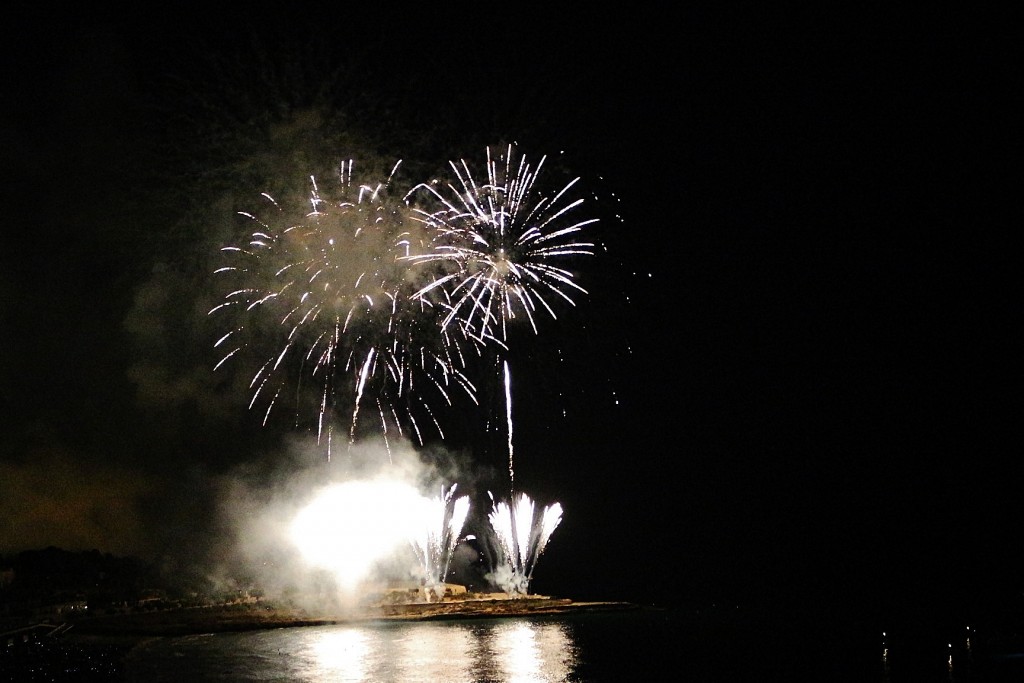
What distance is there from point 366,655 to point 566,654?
21.3ft

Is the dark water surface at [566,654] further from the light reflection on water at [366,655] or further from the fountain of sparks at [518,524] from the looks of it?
the fountain of sparks at [518,524]

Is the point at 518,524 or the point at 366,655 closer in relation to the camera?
the point at 366,655

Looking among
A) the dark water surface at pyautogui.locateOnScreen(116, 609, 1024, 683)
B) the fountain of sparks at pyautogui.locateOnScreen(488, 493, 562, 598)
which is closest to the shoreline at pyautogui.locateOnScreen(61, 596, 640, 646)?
the dark water surface at pyautogui.locateOnScreen(116, 609, 1024, 683)

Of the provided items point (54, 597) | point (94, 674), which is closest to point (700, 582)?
point (54, 597)

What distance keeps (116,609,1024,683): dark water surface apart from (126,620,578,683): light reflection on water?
0.04m

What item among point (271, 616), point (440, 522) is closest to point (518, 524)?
point (440, 522)

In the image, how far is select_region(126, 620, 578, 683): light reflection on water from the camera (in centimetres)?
2169

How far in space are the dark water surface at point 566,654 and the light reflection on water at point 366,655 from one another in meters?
0.04

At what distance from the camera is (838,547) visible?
300 ft

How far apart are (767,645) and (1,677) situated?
2550cm

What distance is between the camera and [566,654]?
26422 millimetres

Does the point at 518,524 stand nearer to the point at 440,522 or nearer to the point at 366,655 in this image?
the point at 440,522

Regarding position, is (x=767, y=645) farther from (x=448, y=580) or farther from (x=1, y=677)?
(x=448, y=580)

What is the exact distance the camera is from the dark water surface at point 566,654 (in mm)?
22359
